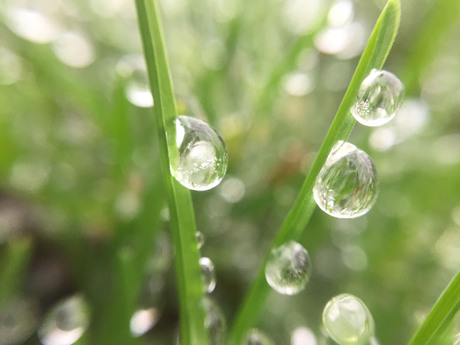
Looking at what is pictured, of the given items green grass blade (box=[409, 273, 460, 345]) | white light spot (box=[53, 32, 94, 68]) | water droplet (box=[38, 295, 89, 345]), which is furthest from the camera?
white light spot (box=[53, 32, 94, 68])

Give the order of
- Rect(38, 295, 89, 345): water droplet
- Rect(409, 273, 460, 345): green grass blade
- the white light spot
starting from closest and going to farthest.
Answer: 1. Rect(409, 273, 460, 345): green grass blade
2. Rect(38, 295, 89, 345): water droplet
3. the white light spot

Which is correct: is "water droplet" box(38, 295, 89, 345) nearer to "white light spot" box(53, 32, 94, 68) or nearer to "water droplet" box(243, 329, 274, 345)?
"water droplet" box(243, 329, 274, 345)

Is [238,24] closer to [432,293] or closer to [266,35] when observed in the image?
[266,35]

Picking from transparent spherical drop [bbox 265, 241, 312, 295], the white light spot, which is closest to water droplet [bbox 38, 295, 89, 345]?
transparent spherical drop [bbox 265, 241, 312, 295]

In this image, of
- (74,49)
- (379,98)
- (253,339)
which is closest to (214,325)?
(253,339)

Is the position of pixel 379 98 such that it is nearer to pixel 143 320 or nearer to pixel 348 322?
pixel 348 322

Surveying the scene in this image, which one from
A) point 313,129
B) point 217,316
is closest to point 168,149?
point 217,316
